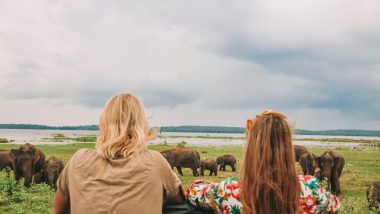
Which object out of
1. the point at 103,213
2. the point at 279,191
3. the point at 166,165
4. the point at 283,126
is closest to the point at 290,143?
the point at 283,126

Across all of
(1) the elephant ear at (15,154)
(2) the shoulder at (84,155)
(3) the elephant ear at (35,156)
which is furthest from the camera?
(3) the elephant ear at (35,156)

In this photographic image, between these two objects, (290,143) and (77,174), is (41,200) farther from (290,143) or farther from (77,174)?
(290,143)

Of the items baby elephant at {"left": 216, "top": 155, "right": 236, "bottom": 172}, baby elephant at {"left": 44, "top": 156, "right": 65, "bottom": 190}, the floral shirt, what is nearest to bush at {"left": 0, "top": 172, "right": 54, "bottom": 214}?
baby elephant at {"left": 44, "top": 156, "right": 65, "bottom": 190}

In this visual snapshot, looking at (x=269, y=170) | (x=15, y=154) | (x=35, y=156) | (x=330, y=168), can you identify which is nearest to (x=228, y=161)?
(x=330, y=168)

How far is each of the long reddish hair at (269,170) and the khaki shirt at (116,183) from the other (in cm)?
83

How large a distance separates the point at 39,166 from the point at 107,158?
17.7 m

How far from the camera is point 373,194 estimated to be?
1224cm

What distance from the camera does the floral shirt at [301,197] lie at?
3.96 metres

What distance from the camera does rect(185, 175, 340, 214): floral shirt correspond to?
156 inches

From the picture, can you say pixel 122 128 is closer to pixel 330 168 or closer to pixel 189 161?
pixel 330 168

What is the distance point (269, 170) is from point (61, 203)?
210 cm

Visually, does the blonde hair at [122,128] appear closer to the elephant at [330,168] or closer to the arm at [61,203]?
the arm at [61,203]

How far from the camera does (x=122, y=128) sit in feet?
13.2

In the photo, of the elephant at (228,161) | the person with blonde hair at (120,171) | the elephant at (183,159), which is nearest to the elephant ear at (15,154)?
the elephant at (183,159)
